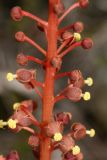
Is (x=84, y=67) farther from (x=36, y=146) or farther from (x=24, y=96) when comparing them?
(x=36, y=146)

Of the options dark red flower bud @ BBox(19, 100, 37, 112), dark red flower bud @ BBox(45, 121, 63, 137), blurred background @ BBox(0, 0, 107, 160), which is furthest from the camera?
blurred background @ BBox(0, 0, 107, 160)

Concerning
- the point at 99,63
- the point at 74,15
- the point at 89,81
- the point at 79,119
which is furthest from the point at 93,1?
the point at 89,81

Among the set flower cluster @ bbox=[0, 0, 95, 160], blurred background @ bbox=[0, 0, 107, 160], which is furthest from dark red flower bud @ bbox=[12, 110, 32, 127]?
blurred background @ bbox=[0, 0, 107, 160]

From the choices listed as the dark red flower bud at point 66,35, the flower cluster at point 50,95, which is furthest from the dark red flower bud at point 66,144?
the dark red flower bud at point 66,35

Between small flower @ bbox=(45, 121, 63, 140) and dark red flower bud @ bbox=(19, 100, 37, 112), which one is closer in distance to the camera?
small flower @ bbox=(45, 121, 63, 140)

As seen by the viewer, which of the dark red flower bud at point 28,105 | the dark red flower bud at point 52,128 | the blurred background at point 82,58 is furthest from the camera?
the blurred background at point 82,58

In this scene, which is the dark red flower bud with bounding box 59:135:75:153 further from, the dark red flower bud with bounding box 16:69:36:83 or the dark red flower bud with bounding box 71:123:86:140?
the dark red flower bud with bounding box 16:69:36:83

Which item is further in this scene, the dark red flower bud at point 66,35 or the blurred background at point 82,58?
the blurred background at point 82,58

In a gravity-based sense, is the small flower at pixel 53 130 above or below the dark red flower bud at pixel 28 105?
below

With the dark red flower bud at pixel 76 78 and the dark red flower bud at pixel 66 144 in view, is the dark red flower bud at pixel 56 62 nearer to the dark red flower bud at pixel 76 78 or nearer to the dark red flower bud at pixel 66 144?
the dark red flower bud at pixel 76 78

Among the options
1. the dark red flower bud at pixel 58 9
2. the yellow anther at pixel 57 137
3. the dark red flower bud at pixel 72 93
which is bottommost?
the yellow anther at pixel 57 137

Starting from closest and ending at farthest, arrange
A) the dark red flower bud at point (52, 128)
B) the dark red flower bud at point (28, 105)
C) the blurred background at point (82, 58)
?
the dark red flower bud at point (52, 128) < the dark red flower bud at point (28, 105) < the blurred background at point (82, 58)
